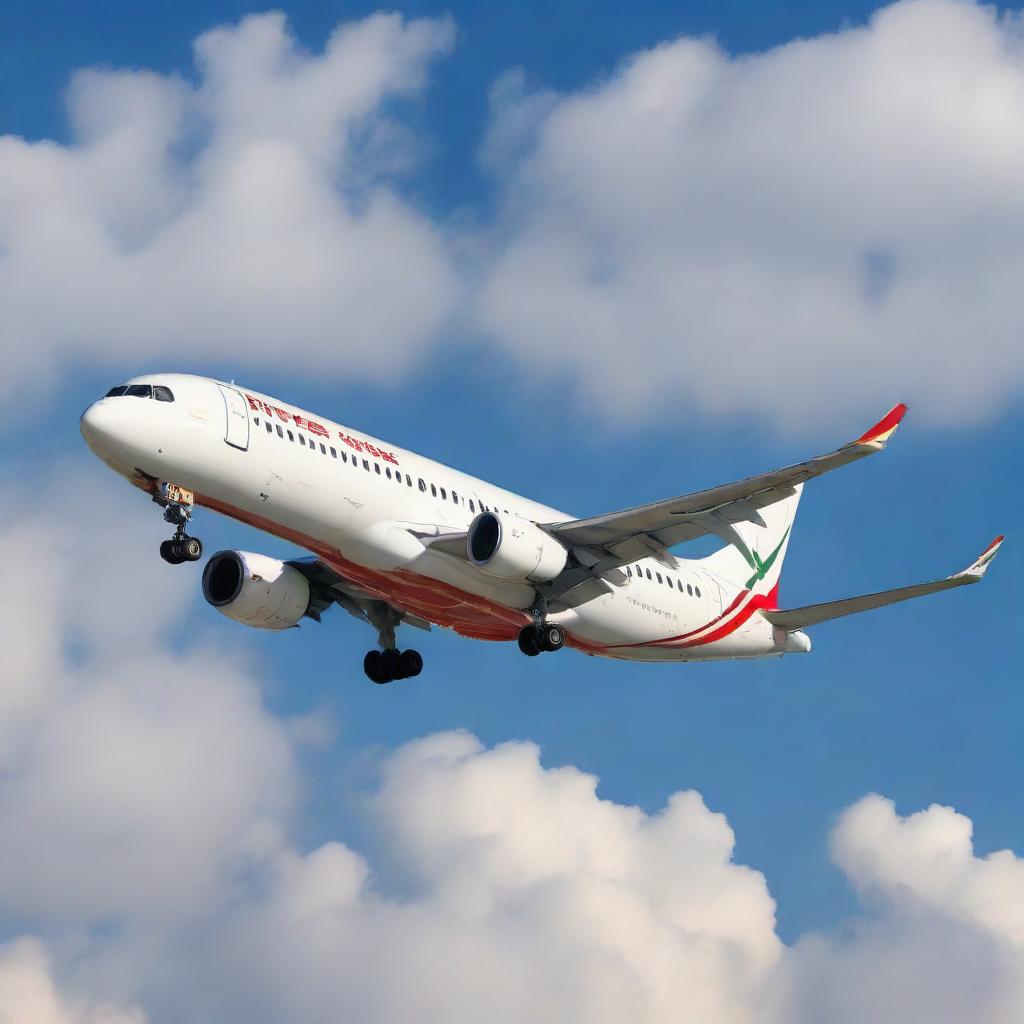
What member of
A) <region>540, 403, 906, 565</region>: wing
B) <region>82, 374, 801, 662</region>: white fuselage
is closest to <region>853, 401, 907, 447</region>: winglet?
<region>540, 403, 906, 565</region>: wing

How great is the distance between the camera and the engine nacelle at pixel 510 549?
4312 centimetres

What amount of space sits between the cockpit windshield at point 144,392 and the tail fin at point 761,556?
18.5 meters

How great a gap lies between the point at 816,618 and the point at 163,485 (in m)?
19.8

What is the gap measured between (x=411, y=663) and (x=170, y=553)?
12118 mm

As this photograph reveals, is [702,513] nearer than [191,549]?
No

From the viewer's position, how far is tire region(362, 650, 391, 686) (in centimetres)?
5144

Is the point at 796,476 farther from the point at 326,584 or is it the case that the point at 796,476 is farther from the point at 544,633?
the point at 326,584

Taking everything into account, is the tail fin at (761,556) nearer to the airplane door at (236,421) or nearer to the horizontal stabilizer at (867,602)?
the horizontal stabilizer at (867,602)

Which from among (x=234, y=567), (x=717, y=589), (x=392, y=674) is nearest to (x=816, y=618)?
(x=717, y=589)

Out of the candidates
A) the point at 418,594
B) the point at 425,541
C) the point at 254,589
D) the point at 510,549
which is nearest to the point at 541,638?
the point at 418,594

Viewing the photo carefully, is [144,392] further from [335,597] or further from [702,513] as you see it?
[702,513]

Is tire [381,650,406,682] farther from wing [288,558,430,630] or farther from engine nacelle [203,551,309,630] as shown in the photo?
engine nacelle [203,551,309,630]

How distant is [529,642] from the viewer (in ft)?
151

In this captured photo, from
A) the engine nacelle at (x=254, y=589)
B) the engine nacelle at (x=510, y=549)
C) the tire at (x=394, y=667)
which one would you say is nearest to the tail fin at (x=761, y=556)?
the engine nacelle at (x=510, y=549)
